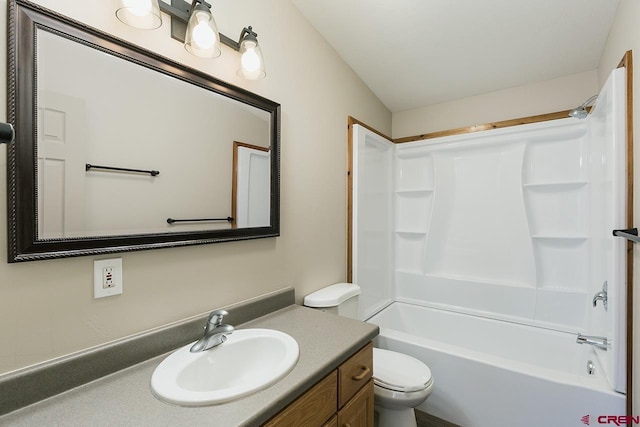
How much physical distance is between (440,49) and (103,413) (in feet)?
8.19

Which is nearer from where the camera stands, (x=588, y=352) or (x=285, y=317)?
(x=285, y=317)

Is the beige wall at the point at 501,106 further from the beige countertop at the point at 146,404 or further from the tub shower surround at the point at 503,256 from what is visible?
the beige countertop at the point at 146,404

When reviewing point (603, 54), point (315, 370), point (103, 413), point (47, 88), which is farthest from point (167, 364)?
point (603, 54)

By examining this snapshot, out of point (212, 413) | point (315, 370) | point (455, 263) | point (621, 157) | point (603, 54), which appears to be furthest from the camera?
point (455, 263)

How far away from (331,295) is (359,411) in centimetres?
69

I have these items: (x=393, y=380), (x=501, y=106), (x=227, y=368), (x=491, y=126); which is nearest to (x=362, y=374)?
(x=393, y=380)

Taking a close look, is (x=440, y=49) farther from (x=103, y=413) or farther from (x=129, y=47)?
(x=103, y=413)

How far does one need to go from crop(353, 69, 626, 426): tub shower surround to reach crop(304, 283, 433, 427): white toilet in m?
0.26

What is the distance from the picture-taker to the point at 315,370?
988 millimetres

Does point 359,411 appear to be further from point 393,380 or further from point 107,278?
point 107,278

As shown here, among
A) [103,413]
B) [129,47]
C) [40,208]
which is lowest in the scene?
[103,413]

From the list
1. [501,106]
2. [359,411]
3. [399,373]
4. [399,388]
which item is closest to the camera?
[359,411]

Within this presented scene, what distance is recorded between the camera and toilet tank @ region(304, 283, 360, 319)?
1.77 meters

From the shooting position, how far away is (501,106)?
247cm
